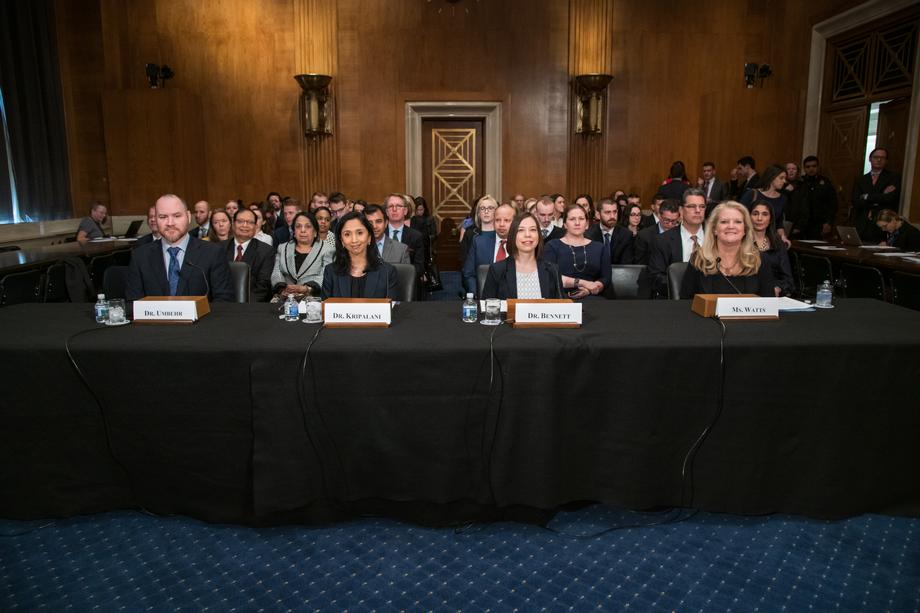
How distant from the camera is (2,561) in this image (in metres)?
2.28

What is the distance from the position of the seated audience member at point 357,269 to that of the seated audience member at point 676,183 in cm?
570

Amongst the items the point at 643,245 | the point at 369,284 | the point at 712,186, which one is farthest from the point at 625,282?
the point at 712,186

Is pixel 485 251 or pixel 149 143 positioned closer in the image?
pixel 485 251

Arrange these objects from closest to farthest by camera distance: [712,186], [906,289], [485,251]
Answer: [906,289] < [485,251] < [712,186]

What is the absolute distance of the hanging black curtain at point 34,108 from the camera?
27.8 feet

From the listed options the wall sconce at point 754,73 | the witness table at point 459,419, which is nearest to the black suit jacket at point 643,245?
the witness table at point 459,419

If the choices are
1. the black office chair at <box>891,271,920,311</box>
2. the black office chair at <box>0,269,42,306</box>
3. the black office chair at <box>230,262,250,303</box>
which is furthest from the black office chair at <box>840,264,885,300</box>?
the black office chair at <box>0,269,42,306</box>

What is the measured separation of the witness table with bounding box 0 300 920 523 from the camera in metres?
2.29

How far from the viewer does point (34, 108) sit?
29.5 ft

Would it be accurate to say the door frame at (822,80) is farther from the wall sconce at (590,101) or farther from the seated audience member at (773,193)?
the wall sconce at (590,101)

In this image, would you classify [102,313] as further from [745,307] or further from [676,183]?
[676,183]

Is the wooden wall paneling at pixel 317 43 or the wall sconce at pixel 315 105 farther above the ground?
the wooden wall paneling at pixel 317 43

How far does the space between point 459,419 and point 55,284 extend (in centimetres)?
462

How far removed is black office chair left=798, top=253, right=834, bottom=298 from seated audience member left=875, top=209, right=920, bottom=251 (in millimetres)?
966
